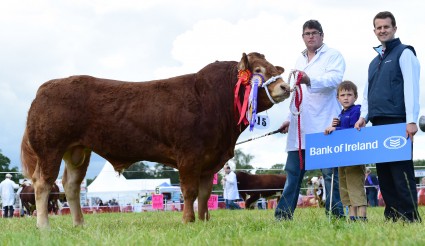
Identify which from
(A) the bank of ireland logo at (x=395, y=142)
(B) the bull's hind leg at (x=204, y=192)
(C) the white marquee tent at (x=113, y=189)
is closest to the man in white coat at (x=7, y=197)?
(C) the white marquee tent at (x=113, y=189)

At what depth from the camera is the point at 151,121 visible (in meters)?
6.13

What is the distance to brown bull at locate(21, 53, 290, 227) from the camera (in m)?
6.06

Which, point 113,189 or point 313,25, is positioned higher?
point 313,25

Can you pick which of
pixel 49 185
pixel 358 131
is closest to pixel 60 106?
pixel 49 185

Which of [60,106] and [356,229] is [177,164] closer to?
[60,106]

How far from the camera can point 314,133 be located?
5.85m

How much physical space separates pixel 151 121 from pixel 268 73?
134 cm

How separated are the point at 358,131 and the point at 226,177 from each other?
16.0 metres

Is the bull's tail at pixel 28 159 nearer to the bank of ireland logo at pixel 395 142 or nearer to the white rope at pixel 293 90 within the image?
the white rope at pixel 293 90

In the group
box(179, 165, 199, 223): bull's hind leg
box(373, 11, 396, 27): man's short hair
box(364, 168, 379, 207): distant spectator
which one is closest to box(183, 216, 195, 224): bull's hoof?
box(179, 165, 199, 223): bull's hind leg

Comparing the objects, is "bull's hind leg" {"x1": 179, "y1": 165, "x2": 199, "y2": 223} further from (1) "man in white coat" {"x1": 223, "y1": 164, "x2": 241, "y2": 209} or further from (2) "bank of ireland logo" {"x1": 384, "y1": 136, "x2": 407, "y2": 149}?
(1) "man in white coat" {"x1": 223, "y1": 164, "x2": 241, "y2": 209}

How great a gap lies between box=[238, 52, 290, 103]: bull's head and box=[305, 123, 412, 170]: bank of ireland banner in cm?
55

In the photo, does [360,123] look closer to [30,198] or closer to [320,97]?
[320,97]

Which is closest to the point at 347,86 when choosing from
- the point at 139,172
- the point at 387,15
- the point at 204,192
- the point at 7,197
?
the point at 387,15
